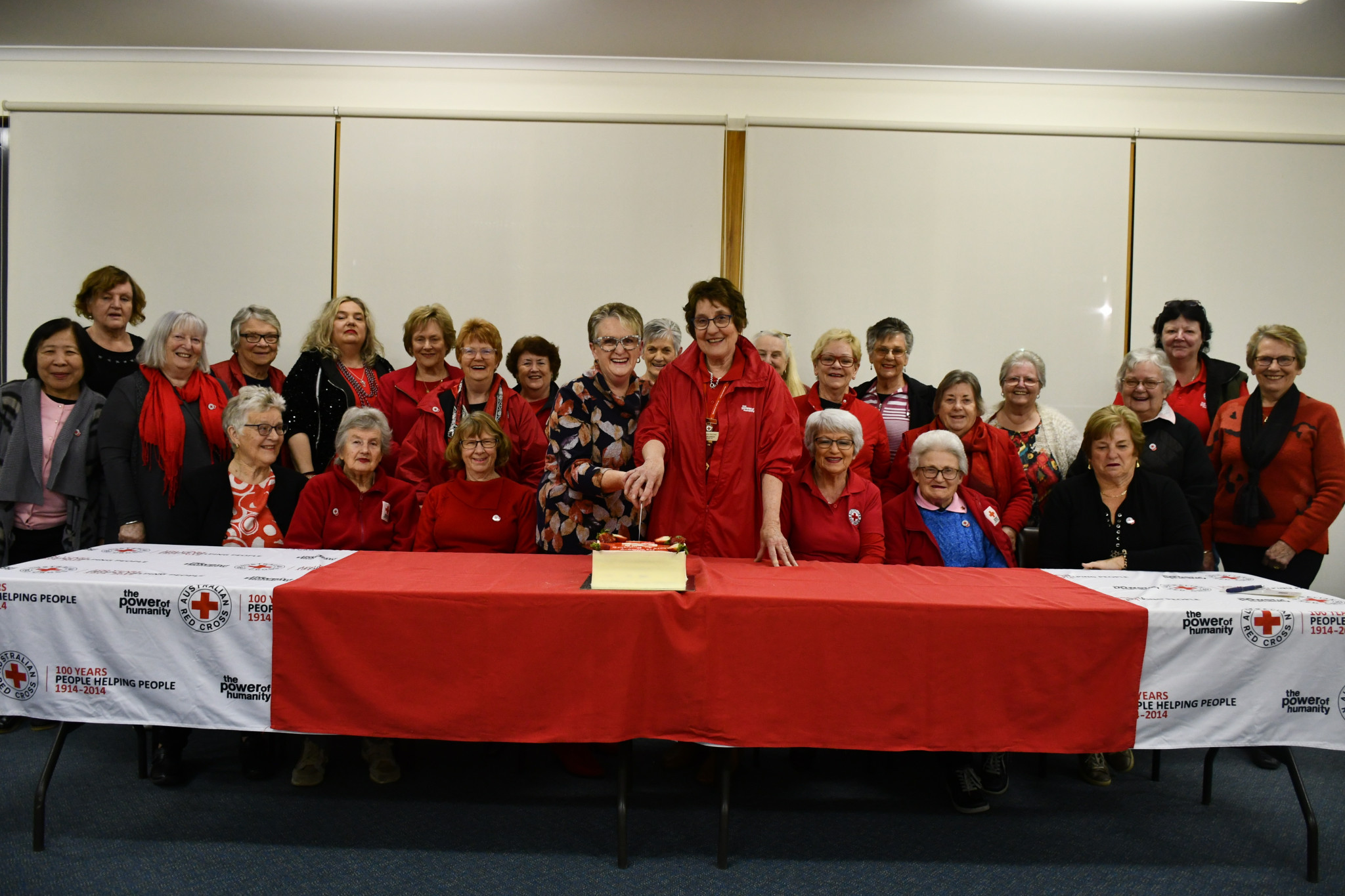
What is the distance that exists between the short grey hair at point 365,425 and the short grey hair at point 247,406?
0.84 ft

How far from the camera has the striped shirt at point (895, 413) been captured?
10.8 feet

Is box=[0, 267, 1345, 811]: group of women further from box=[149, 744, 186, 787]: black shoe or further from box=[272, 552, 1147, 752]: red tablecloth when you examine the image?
box=[272, 552, 1147, 752]: red tablecloth

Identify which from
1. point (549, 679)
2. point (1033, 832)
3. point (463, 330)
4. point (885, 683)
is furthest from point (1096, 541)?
point (463, 330)

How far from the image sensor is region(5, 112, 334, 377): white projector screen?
420cm

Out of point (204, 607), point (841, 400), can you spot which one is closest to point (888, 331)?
point (841, 400)

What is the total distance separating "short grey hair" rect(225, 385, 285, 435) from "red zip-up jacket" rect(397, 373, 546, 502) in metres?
0.48

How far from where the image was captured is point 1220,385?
3443mm

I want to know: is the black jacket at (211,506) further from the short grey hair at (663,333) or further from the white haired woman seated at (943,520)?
the white haired woman seated at (943,520)

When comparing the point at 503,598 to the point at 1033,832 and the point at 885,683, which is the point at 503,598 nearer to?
the point at 885,683

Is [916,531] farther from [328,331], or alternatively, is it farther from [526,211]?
[526,211]

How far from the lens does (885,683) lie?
193cm

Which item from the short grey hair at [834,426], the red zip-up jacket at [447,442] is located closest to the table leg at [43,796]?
the red zip-up jacket at [447,442]

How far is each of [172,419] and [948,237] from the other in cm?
365

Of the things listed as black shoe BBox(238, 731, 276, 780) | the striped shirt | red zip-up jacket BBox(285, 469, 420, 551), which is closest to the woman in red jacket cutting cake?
red zip-up jacket BBox(285, 469, 420, 551)
